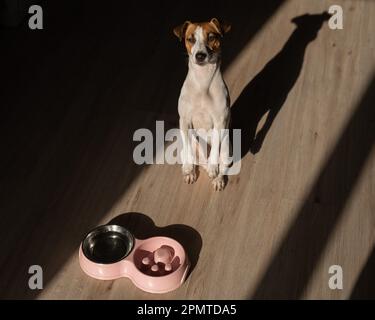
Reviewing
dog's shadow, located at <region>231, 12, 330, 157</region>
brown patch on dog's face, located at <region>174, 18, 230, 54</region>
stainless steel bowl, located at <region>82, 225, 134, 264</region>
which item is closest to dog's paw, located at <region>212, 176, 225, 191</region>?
dog's shadow, located at <region>231, 12, 330, 157</region>

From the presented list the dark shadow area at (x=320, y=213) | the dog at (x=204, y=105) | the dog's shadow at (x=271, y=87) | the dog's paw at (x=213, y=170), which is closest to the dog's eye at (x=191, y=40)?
the dog at (x=204, y=105)

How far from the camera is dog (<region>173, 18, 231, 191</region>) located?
6.19ft

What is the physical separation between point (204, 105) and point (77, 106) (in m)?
0.81

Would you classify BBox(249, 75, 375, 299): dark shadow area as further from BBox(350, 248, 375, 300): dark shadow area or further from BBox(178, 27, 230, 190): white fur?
BBox(178, 27, 230, 190): white fur

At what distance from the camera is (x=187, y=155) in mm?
2182

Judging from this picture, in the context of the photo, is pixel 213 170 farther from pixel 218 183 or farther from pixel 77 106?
pixel 77 106

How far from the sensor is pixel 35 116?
2547mm

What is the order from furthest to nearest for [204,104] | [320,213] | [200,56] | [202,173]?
[202,173] < [320,213] < [204,104] < [200,56]

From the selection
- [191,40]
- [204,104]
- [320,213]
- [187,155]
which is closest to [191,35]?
[191,40]

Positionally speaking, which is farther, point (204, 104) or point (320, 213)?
point (320, 213)

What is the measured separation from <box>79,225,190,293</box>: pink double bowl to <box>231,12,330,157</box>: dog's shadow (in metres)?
0.61

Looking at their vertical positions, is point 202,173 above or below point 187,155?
below

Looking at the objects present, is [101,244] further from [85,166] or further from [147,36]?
[147,36]

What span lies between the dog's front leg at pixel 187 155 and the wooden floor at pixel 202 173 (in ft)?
0.14
